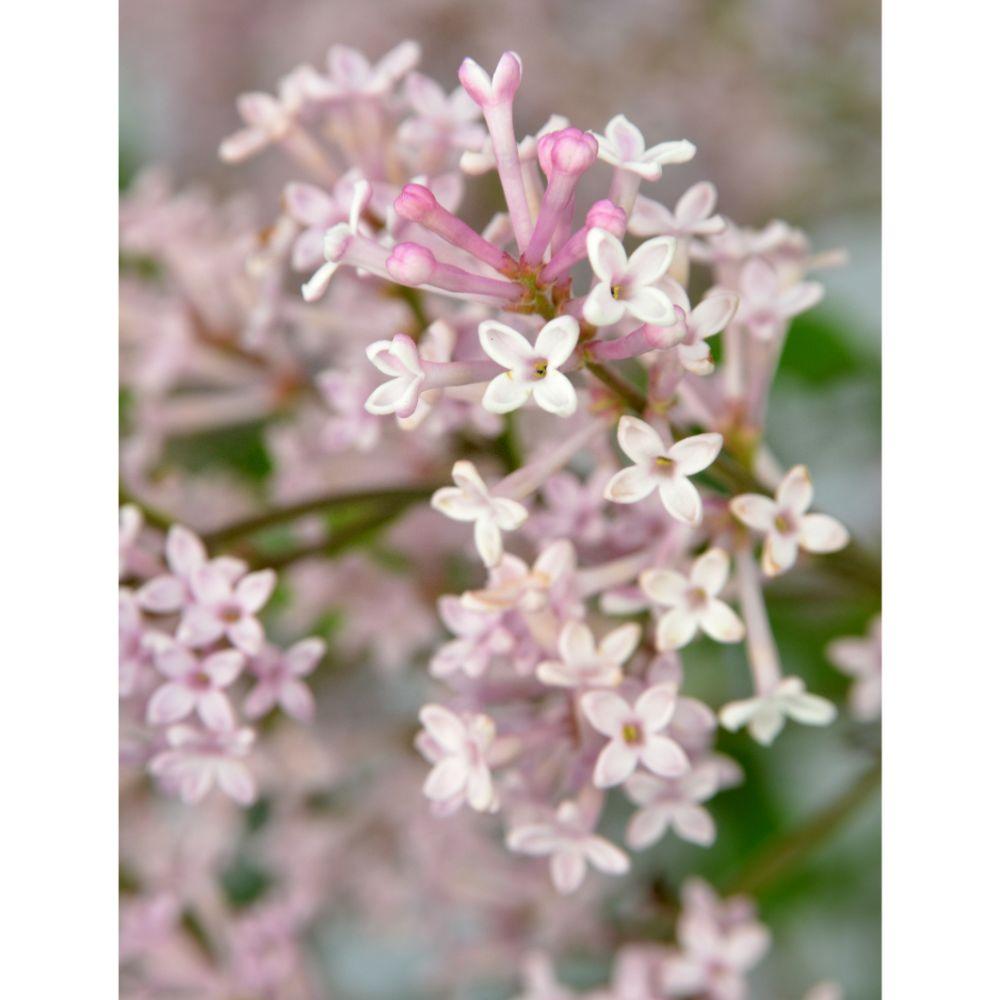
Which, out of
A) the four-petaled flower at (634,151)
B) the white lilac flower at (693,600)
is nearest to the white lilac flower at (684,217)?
the four-petaled flower at (634,151)

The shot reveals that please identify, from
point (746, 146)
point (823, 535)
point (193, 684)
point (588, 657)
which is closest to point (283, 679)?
point (193, 684)

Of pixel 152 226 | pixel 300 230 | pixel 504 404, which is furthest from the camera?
pixel 152 226

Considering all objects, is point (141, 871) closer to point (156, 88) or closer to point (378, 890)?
point (378, 890)

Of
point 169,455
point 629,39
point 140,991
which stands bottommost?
point 140,991

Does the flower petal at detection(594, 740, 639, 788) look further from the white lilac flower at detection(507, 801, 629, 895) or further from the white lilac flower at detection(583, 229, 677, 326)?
the white lilac flower at detection(583, 229, 677, 326)

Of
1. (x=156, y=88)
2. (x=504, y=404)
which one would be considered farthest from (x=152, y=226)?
(x=504, y=404)
